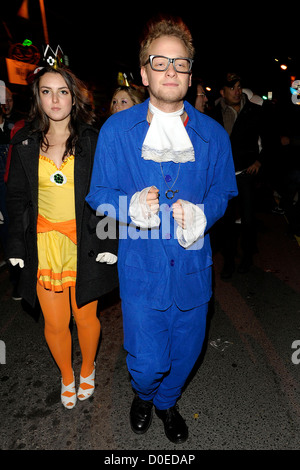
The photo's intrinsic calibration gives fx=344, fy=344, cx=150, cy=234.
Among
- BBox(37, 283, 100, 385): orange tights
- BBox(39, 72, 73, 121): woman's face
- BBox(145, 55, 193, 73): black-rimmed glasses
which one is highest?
BBox(145, 55, 193, 73): black-rimmed glasses

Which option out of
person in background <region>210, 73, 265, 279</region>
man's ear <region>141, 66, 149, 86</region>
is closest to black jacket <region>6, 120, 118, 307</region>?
man's ear <region>141, 66, 149, 86</region>

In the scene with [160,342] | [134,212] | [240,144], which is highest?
[240,144]

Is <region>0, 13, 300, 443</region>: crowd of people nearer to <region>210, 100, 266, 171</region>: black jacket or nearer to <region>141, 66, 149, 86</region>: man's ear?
<region>141, 66, 149, 86</region>: man's ear

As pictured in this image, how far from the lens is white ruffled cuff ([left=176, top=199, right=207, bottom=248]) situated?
5.26 feet

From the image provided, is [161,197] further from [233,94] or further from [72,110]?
[233,94]

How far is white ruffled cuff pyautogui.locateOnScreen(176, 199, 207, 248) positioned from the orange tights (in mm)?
919

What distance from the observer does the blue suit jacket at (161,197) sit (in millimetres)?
1748

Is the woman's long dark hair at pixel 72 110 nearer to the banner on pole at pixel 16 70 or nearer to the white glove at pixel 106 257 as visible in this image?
the white glove at pixel 106 257

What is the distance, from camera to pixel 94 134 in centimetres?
216

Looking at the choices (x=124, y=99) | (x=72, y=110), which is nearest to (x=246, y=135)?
(x=124, y=99)

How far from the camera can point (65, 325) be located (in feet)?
7.41

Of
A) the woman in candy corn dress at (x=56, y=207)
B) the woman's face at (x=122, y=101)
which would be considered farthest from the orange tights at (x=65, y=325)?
the woman's face at (x=122, y=101)

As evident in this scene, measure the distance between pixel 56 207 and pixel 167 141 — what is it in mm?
810

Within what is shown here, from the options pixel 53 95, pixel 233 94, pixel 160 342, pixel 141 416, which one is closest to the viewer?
pixel 160 342
